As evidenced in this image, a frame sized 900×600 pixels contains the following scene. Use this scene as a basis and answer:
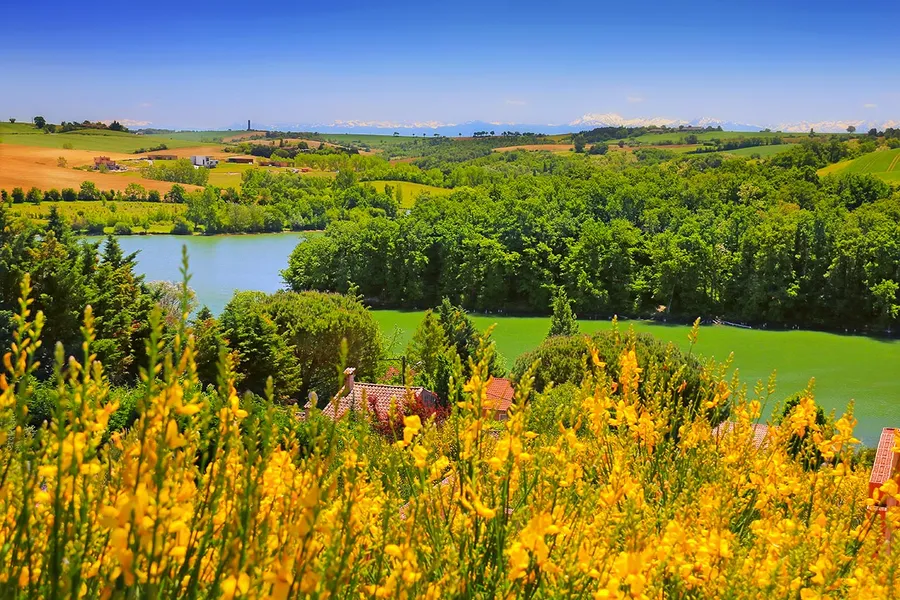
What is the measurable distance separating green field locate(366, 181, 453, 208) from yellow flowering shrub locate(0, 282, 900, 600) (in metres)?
71.0

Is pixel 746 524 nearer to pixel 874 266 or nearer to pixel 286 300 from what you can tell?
pixel 286 300

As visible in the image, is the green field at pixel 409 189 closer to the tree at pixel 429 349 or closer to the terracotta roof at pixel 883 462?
the tree at pixel 429 349

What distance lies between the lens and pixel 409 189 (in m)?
79.9

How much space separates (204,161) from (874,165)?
70593 mm

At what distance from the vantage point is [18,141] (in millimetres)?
53781

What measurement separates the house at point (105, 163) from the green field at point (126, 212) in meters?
5.78

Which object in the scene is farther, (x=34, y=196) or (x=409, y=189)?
(x=409, y=189)

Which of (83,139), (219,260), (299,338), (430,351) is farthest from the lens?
(83,139)

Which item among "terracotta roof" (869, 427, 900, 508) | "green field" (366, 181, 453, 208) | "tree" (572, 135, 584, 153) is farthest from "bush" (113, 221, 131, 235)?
"tree" (572, 135, 584, 153)

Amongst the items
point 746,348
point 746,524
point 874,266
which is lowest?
point 746,348

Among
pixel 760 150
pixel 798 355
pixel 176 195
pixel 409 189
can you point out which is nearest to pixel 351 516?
pixel 798 355

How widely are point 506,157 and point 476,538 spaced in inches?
4040

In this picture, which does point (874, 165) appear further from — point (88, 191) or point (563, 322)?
point (88, 191)

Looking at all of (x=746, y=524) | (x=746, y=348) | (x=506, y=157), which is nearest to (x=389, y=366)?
(x=746, y=348)
